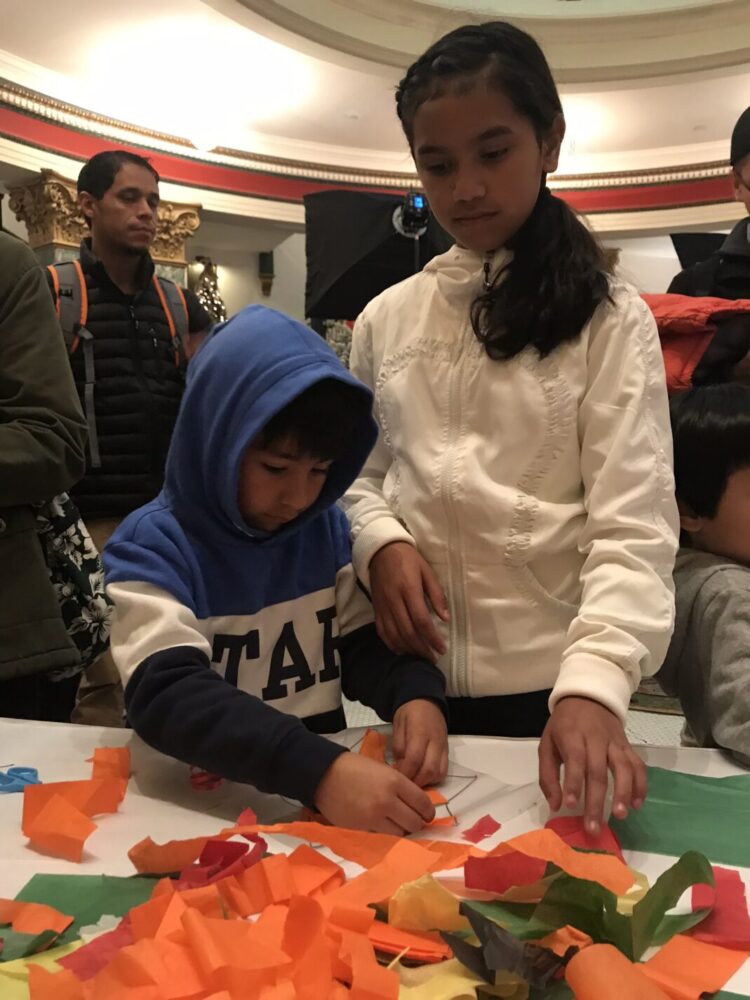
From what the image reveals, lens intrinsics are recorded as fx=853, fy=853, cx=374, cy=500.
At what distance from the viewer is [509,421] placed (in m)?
0.90

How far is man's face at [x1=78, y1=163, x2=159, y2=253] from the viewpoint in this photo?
6.58 feet

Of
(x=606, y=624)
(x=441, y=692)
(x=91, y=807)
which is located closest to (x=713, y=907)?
(x=606, y=624)

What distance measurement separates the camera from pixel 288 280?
8.16m

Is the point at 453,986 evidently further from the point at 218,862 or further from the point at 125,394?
the point at 125,394

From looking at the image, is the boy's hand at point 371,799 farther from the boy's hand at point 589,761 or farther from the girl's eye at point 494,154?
the girl's eye at point 494,154

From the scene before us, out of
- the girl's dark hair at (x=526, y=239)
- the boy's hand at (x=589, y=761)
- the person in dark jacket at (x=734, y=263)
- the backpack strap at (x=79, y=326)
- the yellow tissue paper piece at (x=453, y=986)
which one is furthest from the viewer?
the backpack strap at (x=79, y=326)

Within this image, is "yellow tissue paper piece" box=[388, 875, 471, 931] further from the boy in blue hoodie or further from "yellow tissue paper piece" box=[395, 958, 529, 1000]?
the boy in blue hoodie

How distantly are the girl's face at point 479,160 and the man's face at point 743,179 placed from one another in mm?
718

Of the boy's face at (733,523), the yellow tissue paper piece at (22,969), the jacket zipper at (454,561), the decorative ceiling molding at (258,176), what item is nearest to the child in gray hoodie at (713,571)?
the boy's face at (733,523)

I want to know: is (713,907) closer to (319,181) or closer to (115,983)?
(115,983)

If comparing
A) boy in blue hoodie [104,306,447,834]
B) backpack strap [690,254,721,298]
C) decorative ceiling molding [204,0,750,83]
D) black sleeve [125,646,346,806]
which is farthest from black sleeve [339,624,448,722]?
decorative ceiling molding [204,0,750,83]

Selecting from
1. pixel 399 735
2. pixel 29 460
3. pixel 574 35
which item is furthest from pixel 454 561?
pixel 574 35

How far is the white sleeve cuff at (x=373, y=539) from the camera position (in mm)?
912

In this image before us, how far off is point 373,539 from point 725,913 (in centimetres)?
49
